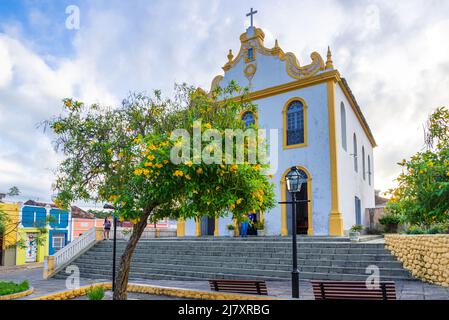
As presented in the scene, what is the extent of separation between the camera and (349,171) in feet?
60.5

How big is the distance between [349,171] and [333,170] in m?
2.83

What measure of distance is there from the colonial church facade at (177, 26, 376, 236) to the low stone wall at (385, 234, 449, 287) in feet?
16.0

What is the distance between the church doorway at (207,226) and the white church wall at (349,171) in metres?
6.85

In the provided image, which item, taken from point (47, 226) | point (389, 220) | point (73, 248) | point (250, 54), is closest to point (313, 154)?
point (389, 220)

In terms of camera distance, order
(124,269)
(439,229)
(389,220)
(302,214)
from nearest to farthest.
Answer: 1. (124,269)
2. (439,229)
3. (302,214)
4. (389,220)

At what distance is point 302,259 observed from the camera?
39.5 feet

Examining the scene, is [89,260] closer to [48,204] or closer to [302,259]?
[302,259]

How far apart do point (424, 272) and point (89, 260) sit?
41.1 ft

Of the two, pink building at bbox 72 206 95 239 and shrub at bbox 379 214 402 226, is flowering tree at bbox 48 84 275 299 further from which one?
pink building at bbox 72 206 95 239

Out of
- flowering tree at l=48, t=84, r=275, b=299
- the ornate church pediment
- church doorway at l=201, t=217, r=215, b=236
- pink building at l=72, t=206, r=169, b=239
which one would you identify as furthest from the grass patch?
pink building at l=72, t=206, r=169, b=239

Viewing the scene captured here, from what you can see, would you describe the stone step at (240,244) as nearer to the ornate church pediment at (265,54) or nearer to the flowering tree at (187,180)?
the flowering tree at (187,180)

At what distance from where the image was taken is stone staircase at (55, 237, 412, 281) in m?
11.0

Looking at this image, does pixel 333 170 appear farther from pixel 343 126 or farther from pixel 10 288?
pixel 10 288

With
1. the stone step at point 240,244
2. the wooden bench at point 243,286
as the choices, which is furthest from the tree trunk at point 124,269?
the stone step at point 240,244
